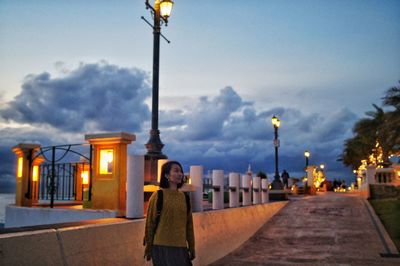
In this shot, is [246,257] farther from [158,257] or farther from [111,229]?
[158,257]

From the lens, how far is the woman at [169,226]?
485cm

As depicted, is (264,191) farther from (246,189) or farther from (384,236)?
(384,236)

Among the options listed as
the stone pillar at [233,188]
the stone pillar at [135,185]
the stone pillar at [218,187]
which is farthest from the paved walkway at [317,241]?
the stone pillar at [135,185]

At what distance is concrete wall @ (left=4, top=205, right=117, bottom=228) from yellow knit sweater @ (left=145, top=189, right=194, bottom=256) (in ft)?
18.8

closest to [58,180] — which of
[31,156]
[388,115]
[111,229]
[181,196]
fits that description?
[31,156]

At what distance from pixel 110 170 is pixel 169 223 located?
21.3 ft

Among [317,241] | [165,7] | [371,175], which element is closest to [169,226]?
[165,7]

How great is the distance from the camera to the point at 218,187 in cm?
1195

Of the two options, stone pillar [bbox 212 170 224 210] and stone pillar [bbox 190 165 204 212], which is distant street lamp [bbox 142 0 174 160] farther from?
stone pillar [bbox 190 165 204 212]

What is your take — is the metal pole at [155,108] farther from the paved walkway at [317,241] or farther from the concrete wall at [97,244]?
the paved walkway at [317,241]

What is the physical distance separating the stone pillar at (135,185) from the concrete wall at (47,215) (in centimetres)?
218

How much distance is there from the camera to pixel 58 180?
15055mm

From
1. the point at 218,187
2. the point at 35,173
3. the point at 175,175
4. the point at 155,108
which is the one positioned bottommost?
the point at 218,187

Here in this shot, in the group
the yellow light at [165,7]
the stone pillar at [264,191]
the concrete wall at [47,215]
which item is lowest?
the concrete wall at [47,215]
